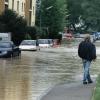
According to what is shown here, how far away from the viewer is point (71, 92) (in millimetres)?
17922

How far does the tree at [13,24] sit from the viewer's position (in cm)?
7081

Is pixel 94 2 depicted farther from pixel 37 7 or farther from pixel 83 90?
pixel 83 90

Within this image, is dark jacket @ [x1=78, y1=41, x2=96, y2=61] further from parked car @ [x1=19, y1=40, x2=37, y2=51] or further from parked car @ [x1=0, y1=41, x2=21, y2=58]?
parked car @ [x1=19, y1=40, x2=37, y2=51]

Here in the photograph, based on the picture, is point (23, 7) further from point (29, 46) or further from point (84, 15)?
point (84, 15)

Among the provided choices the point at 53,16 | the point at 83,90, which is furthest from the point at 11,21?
the point at 83,90

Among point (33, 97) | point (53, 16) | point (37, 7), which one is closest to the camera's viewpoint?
point (33, 97)

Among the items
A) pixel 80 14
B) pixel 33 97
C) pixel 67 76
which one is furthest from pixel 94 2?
pixel 33 97

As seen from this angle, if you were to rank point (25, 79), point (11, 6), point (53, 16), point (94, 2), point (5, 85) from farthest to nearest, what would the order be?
1. point (94, 2)
2. point (53, 16)
3. point (11, 6)
4. point (25, 79)
5. point (5, 85)

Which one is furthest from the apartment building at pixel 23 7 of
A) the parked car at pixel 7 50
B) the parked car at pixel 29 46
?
the parked car at pixel 7 50

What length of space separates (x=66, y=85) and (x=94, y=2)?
124993mm

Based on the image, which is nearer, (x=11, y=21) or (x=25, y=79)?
(x=25, y=79)

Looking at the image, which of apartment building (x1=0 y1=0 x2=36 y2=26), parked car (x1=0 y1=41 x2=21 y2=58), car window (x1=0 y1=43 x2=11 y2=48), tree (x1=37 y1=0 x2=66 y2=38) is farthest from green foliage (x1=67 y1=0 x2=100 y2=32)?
car window (x1=0 y1=43 x2=11 y2=48)

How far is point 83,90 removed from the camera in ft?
61.3

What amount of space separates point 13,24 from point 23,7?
2378 centimetres
